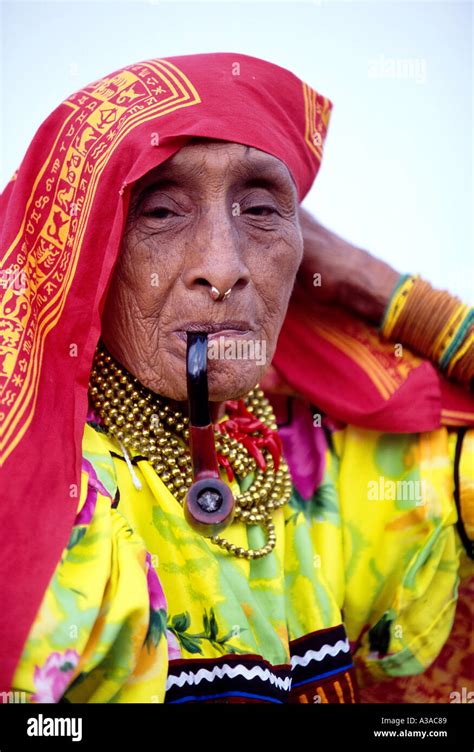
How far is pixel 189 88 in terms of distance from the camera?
6.51ft

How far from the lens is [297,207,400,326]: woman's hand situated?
2.53 meters

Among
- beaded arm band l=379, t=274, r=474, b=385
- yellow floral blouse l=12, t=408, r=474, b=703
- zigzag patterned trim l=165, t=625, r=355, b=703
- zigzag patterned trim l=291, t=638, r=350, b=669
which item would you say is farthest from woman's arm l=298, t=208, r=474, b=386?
zigzag patterned trim l=165, t=625, r=355, b=703

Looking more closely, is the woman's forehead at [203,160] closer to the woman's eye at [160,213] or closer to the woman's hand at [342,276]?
the woman's eye at [160,213]

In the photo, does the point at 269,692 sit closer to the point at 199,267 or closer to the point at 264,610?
the point at 264,610

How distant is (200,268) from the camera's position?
6.32ft

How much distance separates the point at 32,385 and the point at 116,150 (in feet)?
1.64

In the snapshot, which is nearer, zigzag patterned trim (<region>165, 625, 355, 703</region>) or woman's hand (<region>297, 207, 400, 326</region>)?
zigzag patterned trim (<region>165, 625, 355, 703</region>)

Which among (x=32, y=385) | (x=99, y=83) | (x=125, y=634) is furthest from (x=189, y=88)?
(x=125, y=634)

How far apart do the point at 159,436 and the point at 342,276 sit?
75cm

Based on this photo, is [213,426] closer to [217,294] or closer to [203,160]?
[217,294]

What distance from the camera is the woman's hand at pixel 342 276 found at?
8.30 ft

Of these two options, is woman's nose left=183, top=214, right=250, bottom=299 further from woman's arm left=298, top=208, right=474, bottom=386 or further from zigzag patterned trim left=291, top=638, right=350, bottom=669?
zigzag patterned trim left=291, top=638, right=350, bottom=669

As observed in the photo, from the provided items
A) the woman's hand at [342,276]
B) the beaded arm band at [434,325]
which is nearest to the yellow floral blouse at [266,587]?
the beaded arm band at [434,325]

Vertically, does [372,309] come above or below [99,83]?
below
